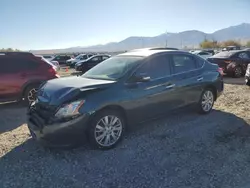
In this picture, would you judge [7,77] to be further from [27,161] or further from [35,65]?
[27,161]

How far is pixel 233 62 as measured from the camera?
14.1m

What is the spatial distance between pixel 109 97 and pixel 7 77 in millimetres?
4646

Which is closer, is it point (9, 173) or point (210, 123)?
point (9, 173)

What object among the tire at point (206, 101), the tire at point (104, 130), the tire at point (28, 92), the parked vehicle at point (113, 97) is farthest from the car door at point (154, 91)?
the tire at point (28, 92)

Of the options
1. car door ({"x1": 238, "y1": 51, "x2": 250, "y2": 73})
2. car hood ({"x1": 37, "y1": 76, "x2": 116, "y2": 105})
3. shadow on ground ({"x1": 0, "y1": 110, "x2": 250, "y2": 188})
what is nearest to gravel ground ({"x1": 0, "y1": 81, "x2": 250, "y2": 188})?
shadow on ground ({"x1": 0, "y1": 110, "x2": 250, "y2": 188})

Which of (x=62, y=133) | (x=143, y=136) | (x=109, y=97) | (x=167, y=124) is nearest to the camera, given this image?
(x=62, y=133)

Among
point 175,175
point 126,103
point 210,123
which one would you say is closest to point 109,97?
point 126,103

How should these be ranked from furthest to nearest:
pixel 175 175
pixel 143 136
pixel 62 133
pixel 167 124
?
pixel 167 124 → pixel 143 136 → pixel 62 133 → pixel 175 175

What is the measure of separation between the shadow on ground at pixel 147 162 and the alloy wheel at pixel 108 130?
0.16 m

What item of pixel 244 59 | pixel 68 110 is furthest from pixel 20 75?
pixel 244 59

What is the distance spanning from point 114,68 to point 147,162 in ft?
6.69

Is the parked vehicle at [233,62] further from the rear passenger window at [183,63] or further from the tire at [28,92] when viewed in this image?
the tire at [28,92]

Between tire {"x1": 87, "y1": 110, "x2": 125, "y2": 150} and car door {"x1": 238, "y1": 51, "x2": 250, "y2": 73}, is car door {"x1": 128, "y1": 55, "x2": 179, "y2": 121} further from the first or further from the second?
car door {"x1": 238, "y1": 51, "x2": 250, "y2": 73}

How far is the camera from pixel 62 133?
4.23 m
